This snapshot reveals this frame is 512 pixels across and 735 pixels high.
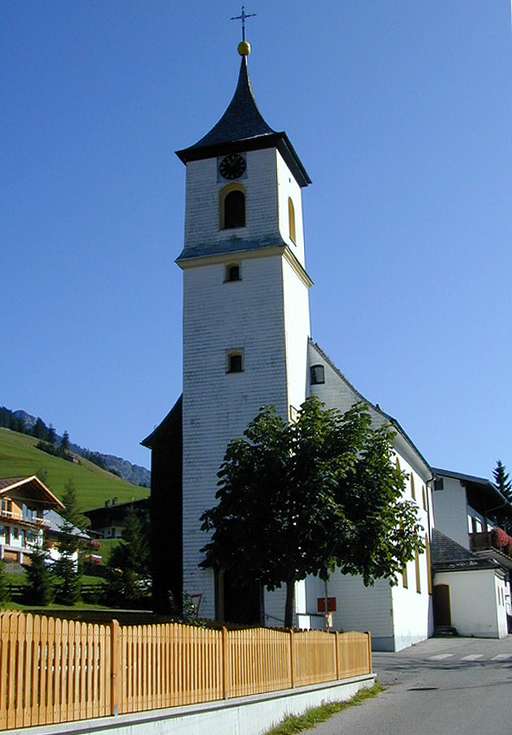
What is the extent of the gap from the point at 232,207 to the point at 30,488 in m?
56.3

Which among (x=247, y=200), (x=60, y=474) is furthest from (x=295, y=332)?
(x=60, y=474)

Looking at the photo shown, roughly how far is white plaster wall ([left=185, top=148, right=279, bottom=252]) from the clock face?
8.4 inches

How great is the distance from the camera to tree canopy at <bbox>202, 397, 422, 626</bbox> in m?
Result: 21.9

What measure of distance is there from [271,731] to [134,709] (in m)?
4.49

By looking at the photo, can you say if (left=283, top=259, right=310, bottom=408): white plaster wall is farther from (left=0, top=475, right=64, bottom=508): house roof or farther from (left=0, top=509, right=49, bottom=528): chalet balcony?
(left=0, top=509, right=49, bottom=528): chalet balcony

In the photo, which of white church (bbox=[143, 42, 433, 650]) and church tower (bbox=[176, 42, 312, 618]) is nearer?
white church (bbox=[143, 42, 433, 650])

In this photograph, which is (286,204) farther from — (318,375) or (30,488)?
(30,488)

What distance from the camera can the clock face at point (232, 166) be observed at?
36812 mm

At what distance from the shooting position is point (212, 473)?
32.7 metres

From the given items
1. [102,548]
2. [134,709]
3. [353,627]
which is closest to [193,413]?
[353,627]

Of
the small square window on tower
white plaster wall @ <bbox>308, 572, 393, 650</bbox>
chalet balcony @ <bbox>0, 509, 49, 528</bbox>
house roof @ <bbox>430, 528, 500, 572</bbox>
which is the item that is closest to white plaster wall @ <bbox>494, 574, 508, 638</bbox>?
house roof @ <bbox>430, 528, 500, 572</bbox>

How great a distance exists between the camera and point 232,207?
120 feet

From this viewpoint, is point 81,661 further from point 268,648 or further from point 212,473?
point 212,473

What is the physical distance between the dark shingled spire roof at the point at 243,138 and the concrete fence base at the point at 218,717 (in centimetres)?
2294
